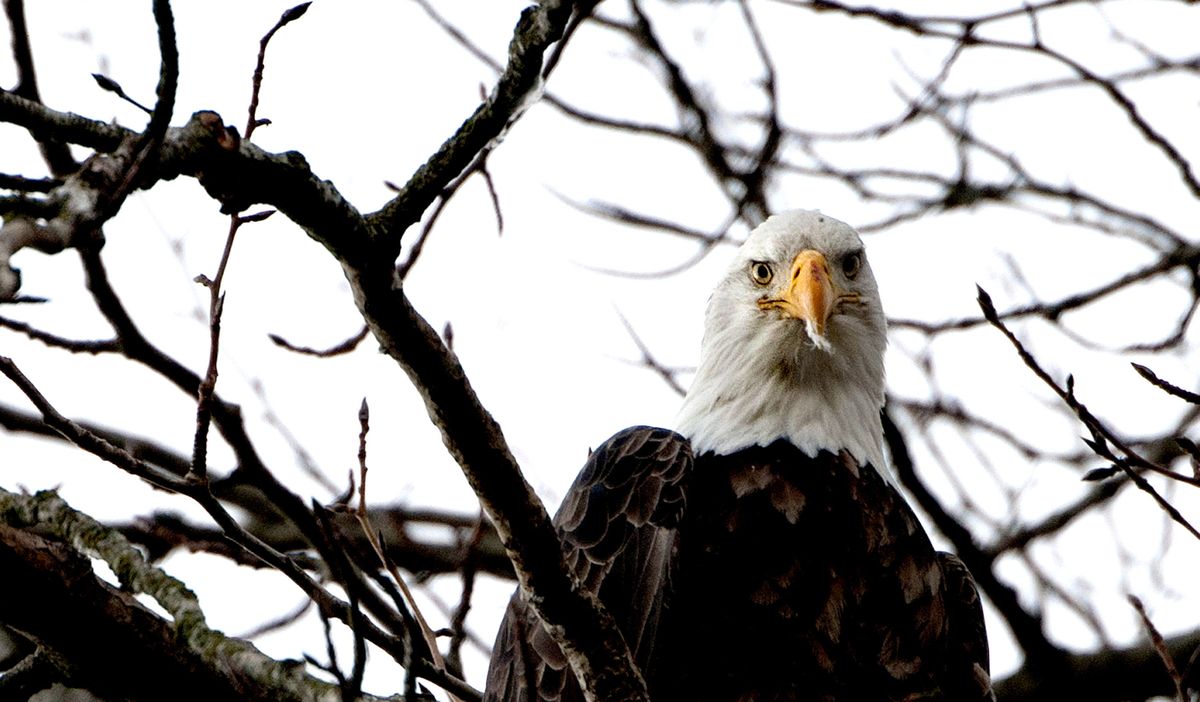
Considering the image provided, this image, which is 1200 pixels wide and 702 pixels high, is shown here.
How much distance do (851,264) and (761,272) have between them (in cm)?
29

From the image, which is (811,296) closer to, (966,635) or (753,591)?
(753,591)

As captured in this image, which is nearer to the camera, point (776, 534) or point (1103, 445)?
point (1103, 445)

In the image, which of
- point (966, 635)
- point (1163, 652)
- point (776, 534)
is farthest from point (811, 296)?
point (1163, 652)

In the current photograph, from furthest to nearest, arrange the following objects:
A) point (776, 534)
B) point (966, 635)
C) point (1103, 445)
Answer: point (966, 635), point (776, 534), point (1103, 445)

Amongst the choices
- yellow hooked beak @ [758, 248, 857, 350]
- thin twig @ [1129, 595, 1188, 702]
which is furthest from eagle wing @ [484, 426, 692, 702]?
thin twig @ [1129, 595, 1188, 702]

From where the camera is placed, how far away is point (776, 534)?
12.8ft

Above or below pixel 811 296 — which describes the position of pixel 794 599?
below

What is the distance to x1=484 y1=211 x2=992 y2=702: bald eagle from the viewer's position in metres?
3.69

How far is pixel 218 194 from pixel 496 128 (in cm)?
48

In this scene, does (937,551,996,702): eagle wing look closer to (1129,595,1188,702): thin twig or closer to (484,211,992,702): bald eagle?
(484,211,992,702): bald eagle

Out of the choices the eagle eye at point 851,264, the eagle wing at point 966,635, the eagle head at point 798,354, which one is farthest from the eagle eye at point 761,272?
the eagle wing at point 966,635

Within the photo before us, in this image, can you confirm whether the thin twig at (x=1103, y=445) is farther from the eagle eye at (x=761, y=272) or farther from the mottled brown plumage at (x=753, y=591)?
the eagle eye at (x=761, y=272)

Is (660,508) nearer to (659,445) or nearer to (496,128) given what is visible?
(659,445)

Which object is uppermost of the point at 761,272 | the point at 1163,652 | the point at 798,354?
the point at 761,272
